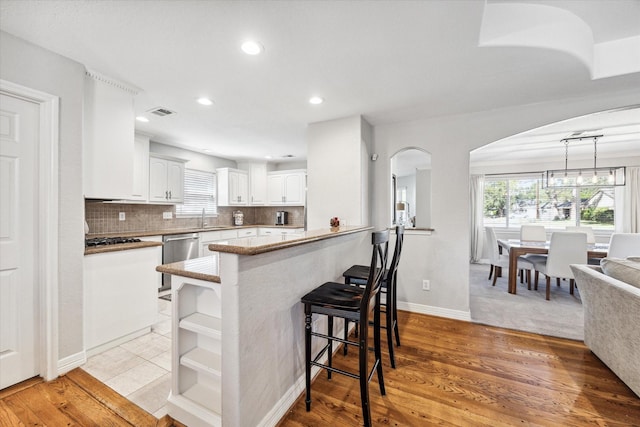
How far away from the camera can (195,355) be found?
5.21 feet

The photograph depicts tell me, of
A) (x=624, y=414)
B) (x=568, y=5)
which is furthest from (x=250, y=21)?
(x=624, y=414)

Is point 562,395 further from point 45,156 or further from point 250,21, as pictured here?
point 45,156

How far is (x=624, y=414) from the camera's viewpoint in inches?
63.5

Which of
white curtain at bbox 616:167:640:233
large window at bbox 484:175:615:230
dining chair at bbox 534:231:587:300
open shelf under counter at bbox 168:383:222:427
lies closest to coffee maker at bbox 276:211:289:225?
open shelf under counter at bbox 168:383:222:427

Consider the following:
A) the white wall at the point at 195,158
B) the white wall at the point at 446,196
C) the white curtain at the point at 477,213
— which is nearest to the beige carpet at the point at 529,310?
the white wall at the point at 446,196

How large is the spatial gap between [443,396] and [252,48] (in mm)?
2765

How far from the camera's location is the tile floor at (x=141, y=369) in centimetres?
177

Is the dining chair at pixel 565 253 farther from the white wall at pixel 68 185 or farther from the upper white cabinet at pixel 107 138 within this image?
the white wall at pixel 68 185

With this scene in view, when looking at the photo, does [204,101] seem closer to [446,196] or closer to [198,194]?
[198,194]

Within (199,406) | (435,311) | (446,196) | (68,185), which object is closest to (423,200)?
(446,196)

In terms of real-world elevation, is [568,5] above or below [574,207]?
above

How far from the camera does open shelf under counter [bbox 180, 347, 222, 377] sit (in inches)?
57.5

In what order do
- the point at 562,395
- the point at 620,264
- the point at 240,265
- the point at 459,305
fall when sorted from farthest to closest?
the point at 459,305
the point at 620,264
the point at 562,395
the point at 240,265

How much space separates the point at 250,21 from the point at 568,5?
218 cm
